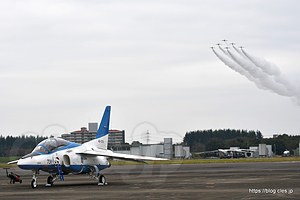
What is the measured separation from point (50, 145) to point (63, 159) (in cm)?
119

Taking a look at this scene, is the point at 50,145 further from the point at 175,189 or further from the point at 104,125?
the point at 175,189

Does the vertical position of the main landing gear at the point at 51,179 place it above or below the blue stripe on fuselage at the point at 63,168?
below

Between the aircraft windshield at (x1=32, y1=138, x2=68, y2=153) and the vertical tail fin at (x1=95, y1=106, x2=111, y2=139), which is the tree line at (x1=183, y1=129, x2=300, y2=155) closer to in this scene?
the vertical tail fin at (x1=95, y1=106, x2=111, y2=139)

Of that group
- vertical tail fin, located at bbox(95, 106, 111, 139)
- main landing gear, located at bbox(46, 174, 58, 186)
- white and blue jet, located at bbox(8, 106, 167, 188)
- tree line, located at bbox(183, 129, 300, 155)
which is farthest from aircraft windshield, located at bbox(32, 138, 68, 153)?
tree line, located at bbox(183, 129, 300, 155)

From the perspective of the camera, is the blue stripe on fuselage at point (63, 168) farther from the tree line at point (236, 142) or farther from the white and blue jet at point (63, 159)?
the tree line at point (236, 142)

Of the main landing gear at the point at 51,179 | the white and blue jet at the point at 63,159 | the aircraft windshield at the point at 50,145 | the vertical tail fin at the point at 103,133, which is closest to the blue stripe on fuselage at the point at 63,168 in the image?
the white and blue jet at the point at 63,159

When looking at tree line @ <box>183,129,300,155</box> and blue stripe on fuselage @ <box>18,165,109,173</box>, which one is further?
tree line @ <box>183,129,300,155</box>

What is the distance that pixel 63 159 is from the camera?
23250 millimetres

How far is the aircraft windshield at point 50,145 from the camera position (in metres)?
22.8

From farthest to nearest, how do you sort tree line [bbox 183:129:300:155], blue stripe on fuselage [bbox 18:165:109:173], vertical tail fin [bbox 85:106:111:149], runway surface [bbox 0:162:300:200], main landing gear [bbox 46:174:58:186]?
tree line [bbox 183:129:300:155] < vertical tail fin [bbox 85:106:111:149] < main landing gear [bbox 46:174:58:186] < blue stripe on fuselage [bbox 18:165:109:173] < runway surface [bbox 0:162:300:200]

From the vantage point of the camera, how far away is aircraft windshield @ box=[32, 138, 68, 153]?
74.8ft

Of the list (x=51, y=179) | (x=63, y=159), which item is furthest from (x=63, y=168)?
(x=51, y=179)

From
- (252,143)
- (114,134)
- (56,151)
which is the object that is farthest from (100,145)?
(252,143)

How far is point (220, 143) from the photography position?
158m
